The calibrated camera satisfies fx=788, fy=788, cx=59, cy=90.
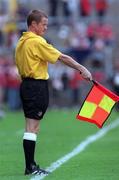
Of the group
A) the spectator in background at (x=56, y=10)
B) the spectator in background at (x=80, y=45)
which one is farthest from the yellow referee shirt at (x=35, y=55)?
the spectator in background at (x=56, y=10)

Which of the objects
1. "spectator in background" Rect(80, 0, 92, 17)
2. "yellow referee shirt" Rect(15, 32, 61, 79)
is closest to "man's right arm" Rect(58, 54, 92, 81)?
"yellow referee shirt" Rect(15, 32, 61, 79)

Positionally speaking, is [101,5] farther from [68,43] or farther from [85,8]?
[68,43]

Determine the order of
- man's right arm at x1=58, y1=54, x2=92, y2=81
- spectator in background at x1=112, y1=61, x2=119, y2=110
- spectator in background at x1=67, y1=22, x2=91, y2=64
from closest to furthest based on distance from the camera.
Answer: man's right arm at x1=58, y1=54, x2=92, y2=81, spectator in background at x1=112, y1=61, x2=119, y2=110, spectator in background at x1=67, y1=22, x2=91, y2=64

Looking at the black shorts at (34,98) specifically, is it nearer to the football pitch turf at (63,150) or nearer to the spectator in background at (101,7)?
the football pitch turf at (63,150)

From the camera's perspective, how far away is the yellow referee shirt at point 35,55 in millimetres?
10141

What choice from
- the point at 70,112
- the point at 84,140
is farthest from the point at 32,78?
the point at 70,112

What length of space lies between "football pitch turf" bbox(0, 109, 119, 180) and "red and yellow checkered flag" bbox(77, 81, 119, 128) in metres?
0.71

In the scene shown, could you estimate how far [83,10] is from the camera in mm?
29469

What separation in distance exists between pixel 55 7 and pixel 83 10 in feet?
3.49

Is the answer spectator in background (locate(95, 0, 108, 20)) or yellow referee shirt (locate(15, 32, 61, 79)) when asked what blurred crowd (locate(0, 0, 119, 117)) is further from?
yellow referee shirt (locate(15, 32, 61, 79))

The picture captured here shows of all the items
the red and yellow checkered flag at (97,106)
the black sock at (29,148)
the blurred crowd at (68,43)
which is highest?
the red and yellow checkered flag at (97,106)

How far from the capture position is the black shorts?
1032 cm

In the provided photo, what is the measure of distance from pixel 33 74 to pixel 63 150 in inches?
143

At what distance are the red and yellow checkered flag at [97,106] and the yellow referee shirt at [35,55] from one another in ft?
2.44
